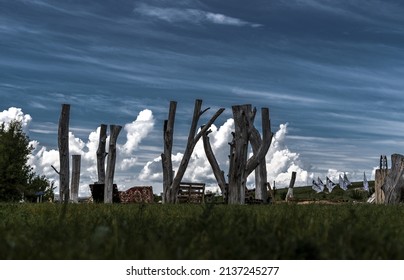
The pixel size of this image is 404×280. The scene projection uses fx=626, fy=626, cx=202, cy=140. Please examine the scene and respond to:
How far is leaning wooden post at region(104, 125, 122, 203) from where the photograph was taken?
97.4ft

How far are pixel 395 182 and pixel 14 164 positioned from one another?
30.6 meters

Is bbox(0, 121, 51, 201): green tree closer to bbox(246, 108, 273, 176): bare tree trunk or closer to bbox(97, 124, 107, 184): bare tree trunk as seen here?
bbox(97, 124, 107, 184): bare tree trunk

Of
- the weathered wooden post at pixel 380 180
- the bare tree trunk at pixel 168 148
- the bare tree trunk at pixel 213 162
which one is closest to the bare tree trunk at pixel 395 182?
the weathered wooden post at pixel 380 180

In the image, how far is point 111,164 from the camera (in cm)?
2997

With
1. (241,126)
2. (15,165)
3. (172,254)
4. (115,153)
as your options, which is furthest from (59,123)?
(172,254)

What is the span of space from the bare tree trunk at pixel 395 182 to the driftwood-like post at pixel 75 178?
13602mm

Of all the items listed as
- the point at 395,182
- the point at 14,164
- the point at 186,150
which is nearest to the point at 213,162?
the point at 186,150

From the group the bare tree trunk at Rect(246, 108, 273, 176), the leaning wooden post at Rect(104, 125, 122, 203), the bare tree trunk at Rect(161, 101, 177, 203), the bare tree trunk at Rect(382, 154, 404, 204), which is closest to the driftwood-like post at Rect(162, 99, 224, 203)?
the bare tree trunk at Rect(161, 101, 177, 203)

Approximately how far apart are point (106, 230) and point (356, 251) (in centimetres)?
210

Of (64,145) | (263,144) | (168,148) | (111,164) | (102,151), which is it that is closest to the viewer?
(263,144)

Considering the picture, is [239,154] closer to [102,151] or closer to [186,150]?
[186,150]

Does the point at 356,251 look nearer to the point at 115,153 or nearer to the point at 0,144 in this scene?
the point at 115,153

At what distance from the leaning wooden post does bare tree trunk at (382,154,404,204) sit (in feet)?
41.6
